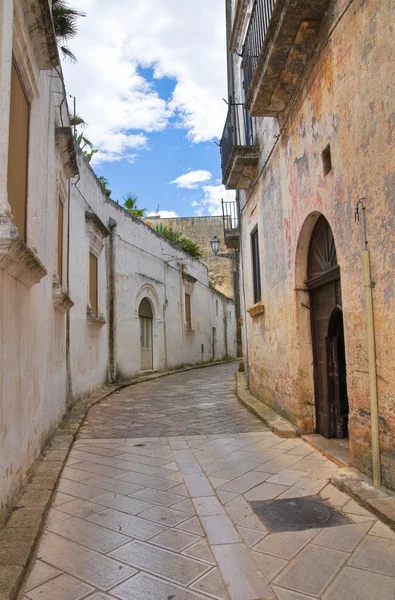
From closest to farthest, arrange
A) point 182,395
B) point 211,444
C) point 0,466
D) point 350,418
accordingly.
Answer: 1. point 0,466
2. point 350,418
3. point 211,444
4. point 182,395

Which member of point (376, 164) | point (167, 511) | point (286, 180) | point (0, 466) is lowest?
point (167, 511)

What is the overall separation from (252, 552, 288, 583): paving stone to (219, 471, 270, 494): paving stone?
1.14 meters

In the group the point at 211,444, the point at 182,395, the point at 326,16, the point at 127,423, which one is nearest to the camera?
the point at 326,16

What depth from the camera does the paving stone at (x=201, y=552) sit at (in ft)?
8.99

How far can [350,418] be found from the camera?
13.8 feet

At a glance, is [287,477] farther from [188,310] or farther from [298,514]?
[188,310]

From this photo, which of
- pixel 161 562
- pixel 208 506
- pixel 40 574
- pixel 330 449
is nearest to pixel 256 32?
pixel 330 449

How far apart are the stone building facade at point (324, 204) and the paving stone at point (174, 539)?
1595 millimetres

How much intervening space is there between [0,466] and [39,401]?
171cm

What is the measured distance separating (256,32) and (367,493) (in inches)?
255

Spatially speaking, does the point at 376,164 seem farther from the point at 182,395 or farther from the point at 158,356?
the point at 158,356

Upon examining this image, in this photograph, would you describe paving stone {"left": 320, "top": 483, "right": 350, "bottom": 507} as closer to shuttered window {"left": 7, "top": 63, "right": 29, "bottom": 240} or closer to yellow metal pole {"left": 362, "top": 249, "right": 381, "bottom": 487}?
yellow metal pole {"left": 362, "top": 249, "right": 381, "bottom": 487}

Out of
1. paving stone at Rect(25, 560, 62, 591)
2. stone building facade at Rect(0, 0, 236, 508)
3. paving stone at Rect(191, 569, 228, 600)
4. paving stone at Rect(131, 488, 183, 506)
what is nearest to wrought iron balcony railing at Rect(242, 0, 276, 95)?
stone building facade at Rect(0, 0, 236, 508)

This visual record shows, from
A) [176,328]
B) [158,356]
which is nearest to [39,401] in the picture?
[158,356]
